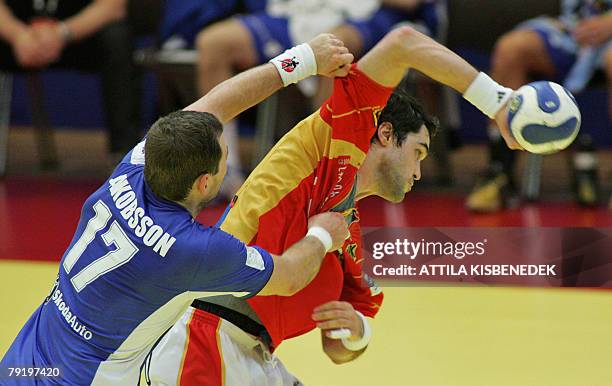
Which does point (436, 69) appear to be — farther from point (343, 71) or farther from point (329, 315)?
point (329, 315)

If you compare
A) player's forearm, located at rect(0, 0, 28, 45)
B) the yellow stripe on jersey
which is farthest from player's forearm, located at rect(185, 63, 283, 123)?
player's forearm, located at rect(0, 0, 28, 45)

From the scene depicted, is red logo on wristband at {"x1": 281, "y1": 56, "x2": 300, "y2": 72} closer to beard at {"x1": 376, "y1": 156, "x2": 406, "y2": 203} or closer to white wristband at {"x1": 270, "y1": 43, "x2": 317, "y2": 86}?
white wristband at {"x1": 270, "y1": 43, "x2": 317, "y2": 86}

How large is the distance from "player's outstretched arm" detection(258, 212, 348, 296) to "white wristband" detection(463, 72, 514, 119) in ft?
2.00

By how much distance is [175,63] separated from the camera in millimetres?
7684

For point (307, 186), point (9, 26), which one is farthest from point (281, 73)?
point (9, 26)

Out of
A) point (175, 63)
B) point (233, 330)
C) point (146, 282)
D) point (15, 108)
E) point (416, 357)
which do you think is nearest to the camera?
point (146, 282)

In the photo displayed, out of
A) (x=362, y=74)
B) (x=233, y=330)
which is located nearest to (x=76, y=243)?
(x=233, y=330)

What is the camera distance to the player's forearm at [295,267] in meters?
2.98

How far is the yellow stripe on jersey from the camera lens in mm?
3344

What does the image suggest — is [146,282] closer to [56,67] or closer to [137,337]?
[137,337]

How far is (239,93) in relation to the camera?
340cm

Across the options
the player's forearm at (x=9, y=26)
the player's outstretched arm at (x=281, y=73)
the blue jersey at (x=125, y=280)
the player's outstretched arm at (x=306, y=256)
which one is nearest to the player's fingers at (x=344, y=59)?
the player's outstretched arm at (x=281, y=73)

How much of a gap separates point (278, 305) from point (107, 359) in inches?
25.8

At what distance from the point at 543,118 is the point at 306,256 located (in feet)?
2.81
